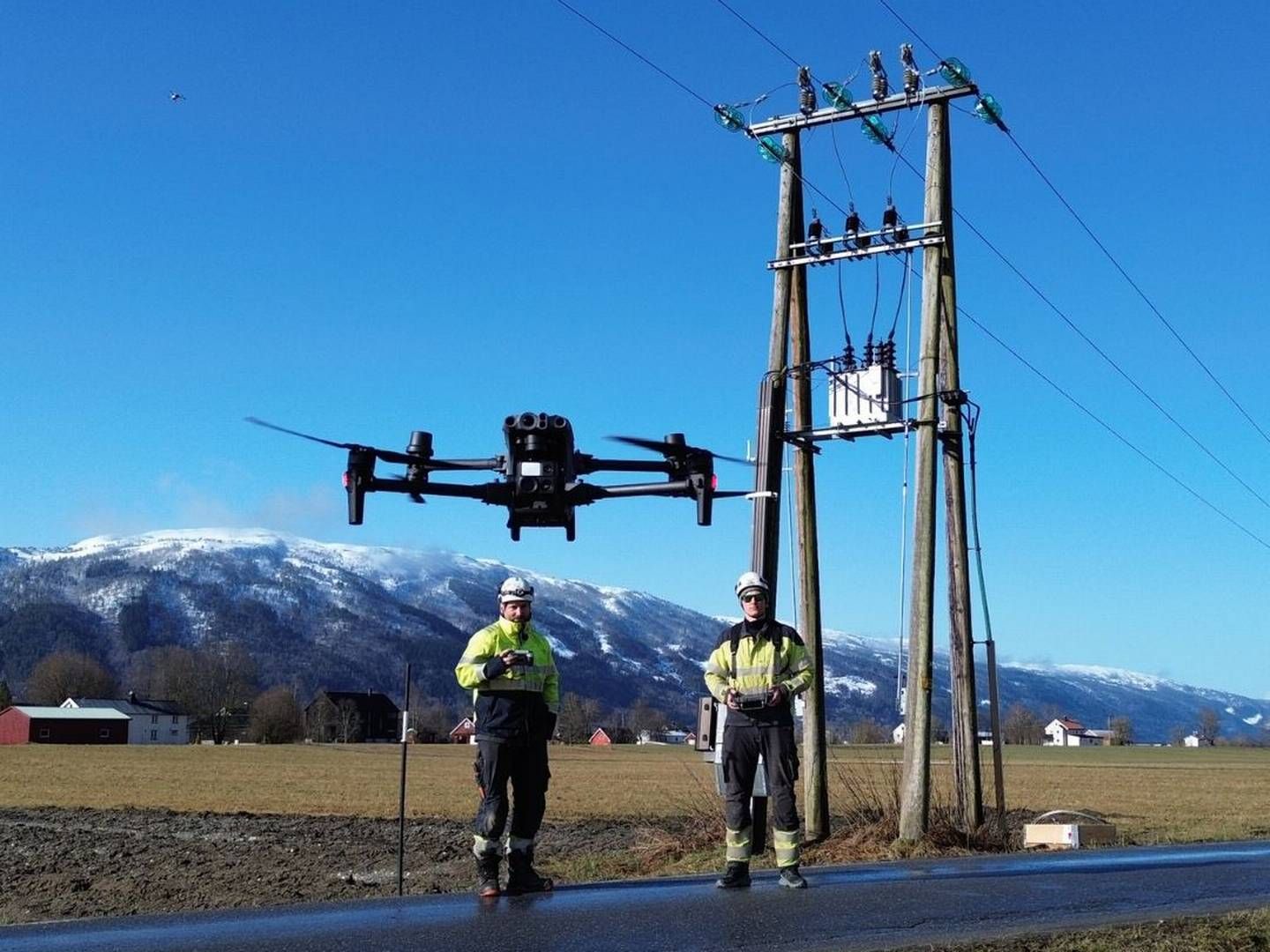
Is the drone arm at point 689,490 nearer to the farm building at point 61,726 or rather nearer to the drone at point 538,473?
the drone at point 538,473

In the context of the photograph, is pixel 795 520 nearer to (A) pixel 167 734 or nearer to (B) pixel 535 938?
(B) pixel 535 938

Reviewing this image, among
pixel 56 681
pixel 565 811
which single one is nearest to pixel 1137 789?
pixel 565 811

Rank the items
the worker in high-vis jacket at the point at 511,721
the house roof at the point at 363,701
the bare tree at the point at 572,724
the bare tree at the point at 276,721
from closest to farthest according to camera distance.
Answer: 1. the worker in high-vis jacket at the point at 511,721
2. the bare tree at the point at 276,721
3. the bare tree at the point at 572,724
4. the house roof at the point at 363,701

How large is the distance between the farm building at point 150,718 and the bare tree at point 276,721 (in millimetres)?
15930

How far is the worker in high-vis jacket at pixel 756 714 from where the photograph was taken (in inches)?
426

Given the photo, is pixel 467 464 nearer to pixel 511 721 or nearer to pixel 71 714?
pixel 511 721

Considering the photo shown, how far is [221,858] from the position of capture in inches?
946

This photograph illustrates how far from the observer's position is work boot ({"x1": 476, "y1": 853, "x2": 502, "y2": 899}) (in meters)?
10.4

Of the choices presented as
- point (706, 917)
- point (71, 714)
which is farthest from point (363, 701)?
point (706, 917)

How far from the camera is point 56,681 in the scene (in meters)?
Result: 199

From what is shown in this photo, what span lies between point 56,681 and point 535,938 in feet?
677

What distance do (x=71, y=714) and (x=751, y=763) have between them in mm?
169447

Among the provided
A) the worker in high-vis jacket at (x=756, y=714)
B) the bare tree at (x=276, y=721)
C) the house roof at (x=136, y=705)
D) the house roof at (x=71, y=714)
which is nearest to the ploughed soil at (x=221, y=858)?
the worker in high-vis jacket at (x=756, y=714)

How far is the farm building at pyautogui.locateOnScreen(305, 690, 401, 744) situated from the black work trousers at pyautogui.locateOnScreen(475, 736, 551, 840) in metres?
155
